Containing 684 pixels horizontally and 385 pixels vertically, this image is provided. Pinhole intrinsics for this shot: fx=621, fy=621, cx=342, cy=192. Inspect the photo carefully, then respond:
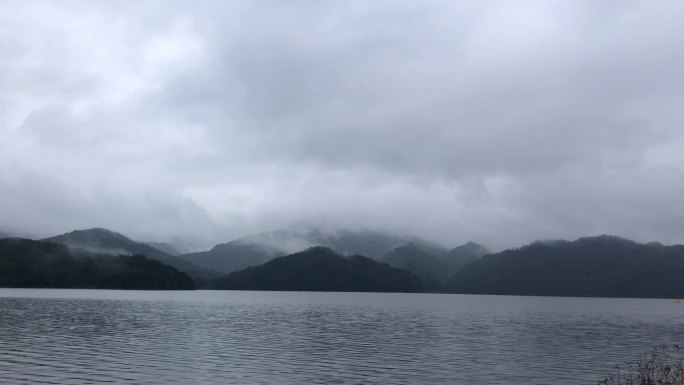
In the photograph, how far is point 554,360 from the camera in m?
81.8

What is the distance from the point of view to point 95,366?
65.4 m

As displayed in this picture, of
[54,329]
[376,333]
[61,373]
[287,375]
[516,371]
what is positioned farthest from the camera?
[376,333]

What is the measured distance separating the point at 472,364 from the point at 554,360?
1406 centimetres

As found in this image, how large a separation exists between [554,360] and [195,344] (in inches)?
1969

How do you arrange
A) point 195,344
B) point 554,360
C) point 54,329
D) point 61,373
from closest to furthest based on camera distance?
point 61,373 < point 554,360 < point 195,344 < point 54,329

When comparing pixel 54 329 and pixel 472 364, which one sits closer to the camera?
pixel 472 364

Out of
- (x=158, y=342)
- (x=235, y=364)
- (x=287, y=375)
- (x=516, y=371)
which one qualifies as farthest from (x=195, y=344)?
(x=516, y=371)

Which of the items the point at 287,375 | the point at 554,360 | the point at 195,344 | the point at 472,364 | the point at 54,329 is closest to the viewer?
the point at 287,375

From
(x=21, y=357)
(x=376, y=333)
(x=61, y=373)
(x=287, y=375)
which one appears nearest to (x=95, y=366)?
(x=61, y=373)

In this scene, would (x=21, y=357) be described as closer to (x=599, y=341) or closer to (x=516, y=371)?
(x=516, y=371)

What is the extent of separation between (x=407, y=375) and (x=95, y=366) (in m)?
32.8

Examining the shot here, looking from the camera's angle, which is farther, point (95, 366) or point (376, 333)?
point (376, 333)

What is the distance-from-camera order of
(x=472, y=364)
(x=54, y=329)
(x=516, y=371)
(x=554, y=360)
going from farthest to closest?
(x=54, y=329) → (x=554, y=360) → (x=472, y=364) → (x=516, y=371)

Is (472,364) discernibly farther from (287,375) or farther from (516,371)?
(287,375)
